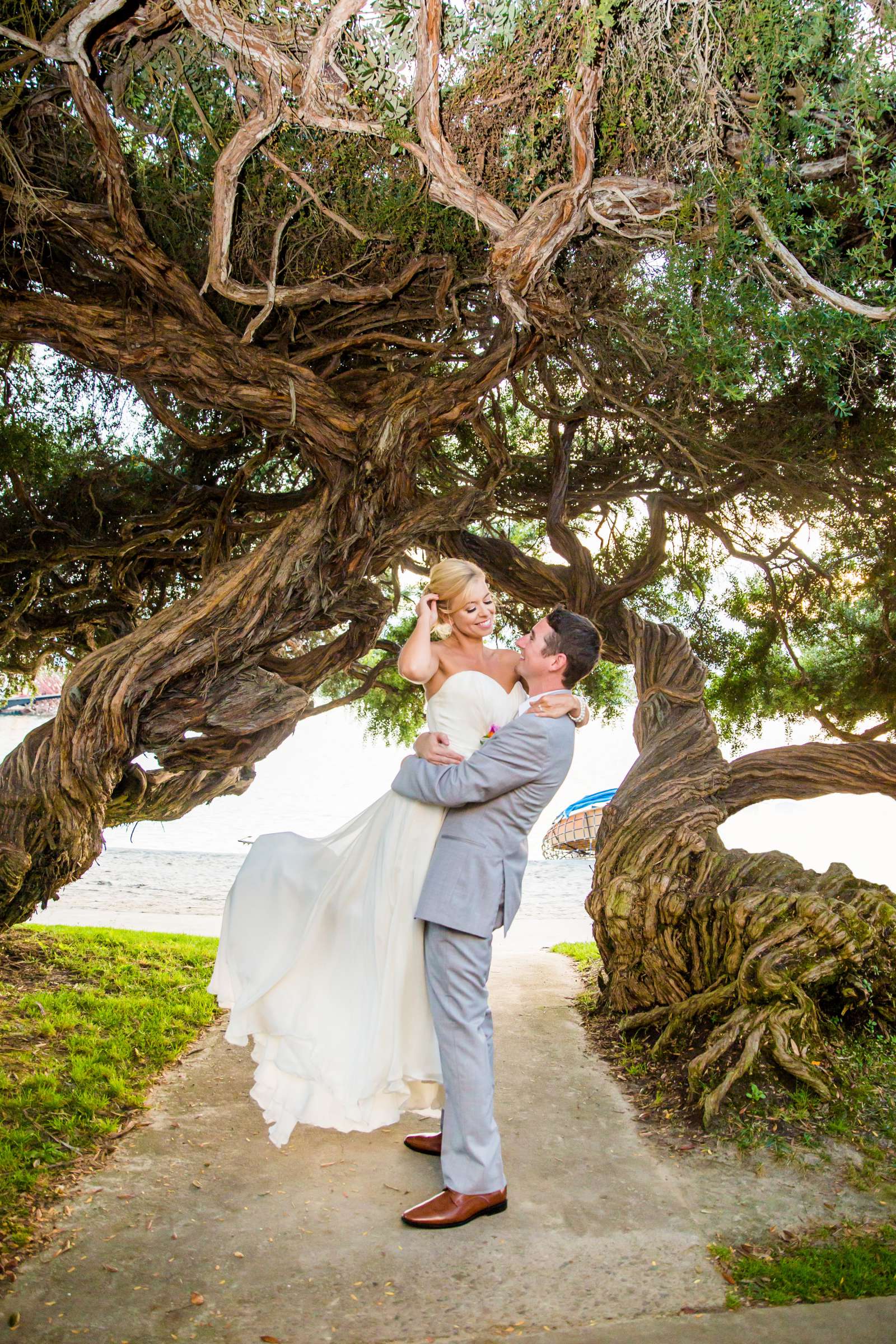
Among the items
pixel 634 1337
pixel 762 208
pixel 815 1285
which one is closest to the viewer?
pixel 634 1337

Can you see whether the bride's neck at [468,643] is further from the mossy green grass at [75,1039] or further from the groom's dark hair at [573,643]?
the mossy green grass at [75,1039]

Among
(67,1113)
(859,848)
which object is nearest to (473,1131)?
(67,1113)

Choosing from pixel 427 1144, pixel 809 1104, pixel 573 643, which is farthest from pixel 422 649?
pixel 809 1104

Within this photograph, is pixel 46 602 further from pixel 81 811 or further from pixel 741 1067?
pixel 741 1067

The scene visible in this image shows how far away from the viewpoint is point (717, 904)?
4742mm

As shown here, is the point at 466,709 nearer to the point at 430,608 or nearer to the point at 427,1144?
the point at 430,608

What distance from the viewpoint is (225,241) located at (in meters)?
4.22

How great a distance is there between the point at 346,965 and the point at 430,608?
A: 3.89ft

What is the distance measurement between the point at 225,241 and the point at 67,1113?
3471 millimetres

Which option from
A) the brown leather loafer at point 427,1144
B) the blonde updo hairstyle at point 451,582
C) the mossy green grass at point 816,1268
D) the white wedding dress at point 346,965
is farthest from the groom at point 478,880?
the mossy green grass at point 816,1268

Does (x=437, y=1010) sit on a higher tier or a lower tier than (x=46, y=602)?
lower

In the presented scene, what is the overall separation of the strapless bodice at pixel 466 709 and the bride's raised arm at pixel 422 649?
0.09 meters

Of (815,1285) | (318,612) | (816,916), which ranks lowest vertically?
(815,1285)

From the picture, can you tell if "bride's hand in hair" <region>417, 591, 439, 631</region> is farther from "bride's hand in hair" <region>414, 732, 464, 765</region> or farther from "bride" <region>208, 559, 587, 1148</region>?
"bride's hand in hair" <region>414, 732, 464, 765</region>
